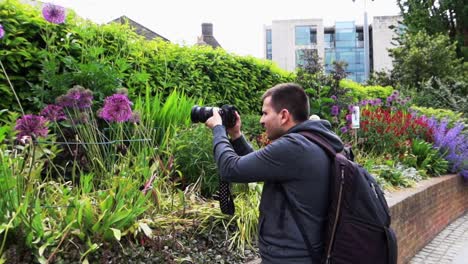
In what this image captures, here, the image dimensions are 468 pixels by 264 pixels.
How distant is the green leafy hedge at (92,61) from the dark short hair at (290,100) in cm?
241

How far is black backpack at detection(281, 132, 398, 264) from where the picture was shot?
2062 millimetres

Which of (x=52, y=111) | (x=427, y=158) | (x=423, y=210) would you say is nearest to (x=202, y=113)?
(x=52, y=111)

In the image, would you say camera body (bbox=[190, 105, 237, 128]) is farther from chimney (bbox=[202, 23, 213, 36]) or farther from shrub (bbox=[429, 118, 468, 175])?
chimney (bbox=[202, 23, 213, 36])

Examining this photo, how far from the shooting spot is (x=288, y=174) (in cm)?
211

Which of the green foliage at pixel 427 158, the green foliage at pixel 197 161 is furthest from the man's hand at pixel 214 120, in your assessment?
the green foliage at pixel 427 158

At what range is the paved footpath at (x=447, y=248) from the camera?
5.66 m

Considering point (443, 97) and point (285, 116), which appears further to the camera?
point (443, 97)

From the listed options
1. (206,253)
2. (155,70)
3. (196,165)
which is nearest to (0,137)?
(206,253)

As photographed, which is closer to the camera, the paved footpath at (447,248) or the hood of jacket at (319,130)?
the hood of jacket at (319,130)

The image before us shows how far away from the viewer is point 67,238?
2.55 meters

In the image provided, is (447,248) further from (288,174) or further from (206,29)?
(206,29)

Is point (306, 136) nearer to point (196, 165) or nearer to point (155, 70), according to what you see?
point (196, 165)

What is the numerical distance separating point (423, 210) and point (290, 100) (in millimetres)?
5081

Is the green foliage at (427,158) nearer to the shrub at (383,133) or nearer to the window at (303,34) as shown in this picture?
the shrub at (383,133)
